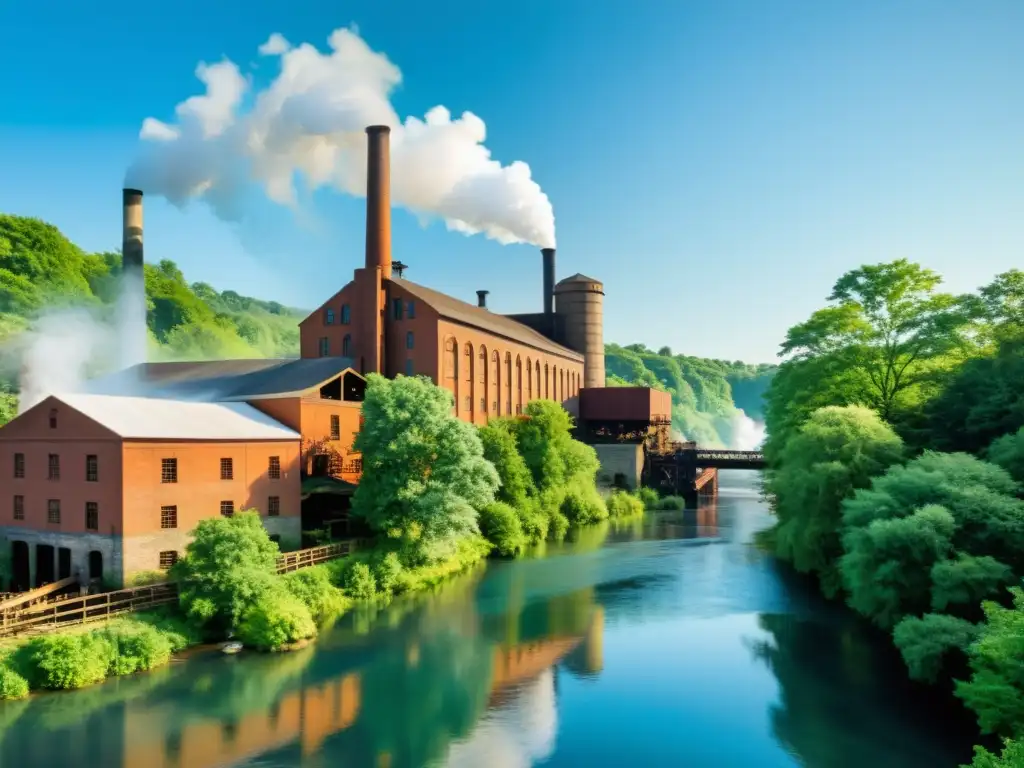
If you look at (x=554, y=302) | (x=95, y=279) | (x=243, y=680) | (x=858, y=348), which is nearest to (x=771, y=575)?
(x=858, y=348)

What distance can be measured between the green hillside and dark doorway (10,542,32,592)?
16.4 metres

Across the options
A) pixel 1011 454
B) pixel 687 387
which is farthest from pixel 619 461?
pixel 687 387

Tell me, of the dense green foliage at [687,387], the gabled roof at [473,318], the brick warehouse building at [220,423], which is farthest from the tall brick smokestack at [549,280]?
the dense green foliage at [687,387]

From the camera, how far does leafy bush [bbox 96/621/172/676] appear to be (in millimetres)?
19625

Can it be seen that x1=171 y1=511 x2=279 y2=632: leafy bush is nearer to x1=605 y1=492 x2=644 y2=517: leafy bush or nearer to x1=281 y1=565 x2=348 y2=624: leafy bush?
x1=281 y1=565 x2=348 y2=624: leafy bush

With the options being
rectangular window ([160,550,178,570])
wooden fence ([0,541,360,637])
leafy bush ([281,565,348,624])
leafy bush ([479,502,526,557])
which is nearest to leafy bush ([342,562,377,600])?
leafy bush ([281,565,348,624])

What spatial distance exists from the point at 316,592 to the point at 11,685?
9031mm

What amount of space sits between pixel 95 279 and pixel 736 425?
149m

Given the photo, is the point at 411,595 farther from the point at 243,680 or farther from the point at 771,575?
the point at 771,575

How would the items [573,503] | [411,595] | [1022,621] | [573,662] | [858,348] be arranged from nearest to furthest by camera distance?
1. [1022,621]
2. [573,662]
3. [411,595]
4. [858,348]
5. [573,503]

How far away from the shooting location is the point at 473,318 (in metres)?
48.9

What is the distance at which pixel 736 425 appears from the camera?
186125 millimetres

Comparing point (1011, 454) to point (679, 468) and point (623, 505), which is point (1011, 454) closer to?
point (623, 505)

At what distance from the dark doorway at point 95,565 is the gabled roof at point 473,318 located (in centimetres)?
2263
